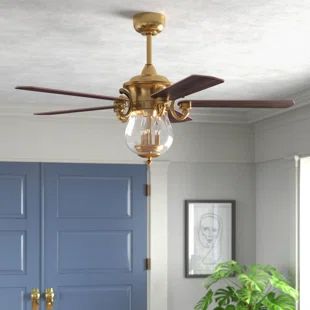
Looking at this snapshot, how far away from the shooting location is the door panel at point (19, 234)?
4555 millimetres

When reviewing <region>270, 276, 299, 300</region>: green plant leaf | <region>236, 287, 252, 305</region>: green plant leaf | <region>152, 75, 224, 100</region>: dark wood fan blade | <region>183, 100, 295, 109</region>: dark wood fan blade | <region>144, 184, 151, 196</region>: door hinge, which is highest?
<region>152, 75, 224, 100</region>: dark wood fan blade

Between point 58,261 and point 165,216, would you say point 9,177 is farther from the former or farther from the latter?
point 165,216

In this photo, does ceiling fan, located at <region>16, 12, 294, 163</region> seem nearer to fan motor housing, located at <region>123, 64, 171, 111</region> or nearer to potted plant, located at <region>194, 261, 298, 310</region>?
fan motor housing, located at <region>123, 64, 171, 111</region>

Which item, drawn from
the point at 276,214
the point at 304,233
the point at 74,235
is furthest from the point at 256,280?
the point at 74,235

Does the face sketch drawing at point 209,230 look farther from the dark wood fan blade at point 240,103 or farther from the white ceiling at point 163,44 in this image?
the dark wood fan blade at point 240,103

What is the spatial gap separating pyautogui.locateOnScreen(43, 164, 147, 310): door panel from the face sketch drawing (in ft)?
1.48

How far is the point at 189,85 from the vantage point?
6.11 ft

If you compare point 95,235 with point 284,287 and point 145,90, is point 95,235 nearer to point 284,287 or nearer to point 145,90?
point 284,287

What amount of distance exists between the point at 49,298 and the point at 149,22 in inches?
106

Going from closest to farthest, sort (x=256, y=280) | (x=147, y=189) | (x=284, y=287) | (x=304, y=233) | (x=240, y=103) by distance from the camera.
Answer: (x=240, y=103) < (x=284, y=287) < (x=256, y=280) < (x=304, y=233) < (x=147, y=189)

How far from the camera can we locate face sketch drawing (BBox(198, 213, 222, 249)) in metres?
4.86

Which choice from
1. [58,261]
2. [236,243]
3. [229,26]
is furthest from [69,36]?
[236,243]

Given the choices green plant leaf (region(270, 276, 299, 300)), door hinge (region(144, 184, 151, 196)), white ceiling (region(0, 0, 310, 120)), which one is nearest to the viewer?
white ceiling (region(0, 0, 310, 120))

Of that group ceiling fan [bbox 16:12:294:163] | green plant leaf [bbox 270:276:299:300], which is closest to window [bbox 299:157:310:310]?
green plant leaf [bbox 270:276:299:300]
